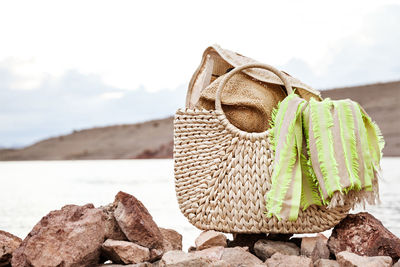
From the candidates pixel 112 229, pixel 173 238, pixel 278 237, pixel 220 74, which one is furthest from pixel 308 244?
pixel 220 74

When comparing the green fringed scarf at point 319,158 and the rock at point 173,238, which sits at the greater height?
the green fringed scarf at point 319,158

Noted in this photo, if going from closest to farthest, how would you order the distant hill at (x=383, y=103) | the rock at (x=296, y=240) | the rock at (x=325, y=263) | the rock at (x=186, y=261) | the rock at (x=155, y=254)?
1. the rock at (x=186, y=261)
2. the rock at (x=325, y=263)
3. the rock at (x=155, y=254)
4. the rock at (x=296, y=240)
5. the distant hill at (x=383, y=103)

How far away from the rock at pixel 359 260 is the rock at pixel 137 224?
705 millimetres

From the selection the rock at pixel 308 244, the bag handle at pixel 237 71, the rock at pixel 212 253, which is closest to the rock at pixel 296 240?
the rock at pixel 308 244

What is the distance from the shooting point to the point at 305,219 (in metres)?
2.00

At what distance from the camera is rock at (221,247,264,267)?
1.73 meters

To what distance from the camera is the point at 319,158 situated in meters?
1.87

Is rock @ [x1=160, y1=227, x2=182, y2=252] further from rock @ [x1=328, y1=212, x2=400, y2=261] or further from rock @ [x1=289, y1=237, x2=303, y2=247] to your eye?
rock @ [x1=328, y1=212, x2=400, y2=261]

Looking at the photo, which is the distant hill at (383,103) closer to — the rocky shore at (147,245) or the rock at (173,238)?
the rocky shore at (147,245)

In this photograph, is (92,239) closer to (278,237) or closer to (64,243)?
(64,243)

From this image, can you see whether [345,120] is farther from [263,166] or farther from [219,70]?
[219,70]

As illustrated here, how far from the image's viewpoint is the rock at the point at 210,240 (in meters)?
1.95

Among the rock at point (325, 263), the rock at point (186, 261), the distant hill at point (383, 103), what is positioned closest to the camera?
the rock at point (186, 261)

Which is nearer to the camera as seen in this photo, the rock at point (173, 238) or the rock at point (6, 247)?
the rock at point (6, 247)
